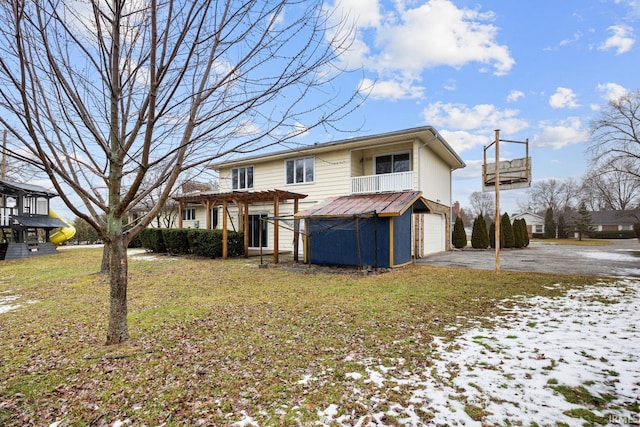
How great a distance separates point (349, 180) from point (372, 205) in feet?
11.0

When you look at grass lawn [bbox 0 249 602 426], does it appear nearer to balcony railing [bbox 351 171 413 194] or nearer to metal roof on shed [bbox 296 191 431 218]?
metal roof on shed [bbox 296 191 431 218]

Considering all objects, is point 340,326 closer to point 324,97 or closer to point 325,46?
point 324,97

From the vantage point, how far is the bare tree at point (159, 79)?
2.83m

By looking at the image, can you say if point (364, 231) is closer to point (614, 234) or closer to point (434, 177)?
point (434, 177)

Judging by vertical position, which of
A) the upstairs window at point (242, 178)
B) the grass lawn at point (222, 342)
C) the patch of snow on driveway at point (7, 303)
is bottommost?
the patch of snow on driveway at point (7, 303)

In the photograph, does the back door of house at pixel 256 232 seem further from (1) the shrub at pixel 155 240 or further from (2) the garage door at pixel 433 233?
(2) the garage door at pixel 433 233

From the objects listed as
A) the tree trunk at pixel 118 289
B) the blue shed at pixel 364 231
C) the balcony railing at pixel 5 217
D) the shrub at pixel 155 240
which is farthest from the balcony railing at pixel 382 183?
the balcony railing at pixel 5 217

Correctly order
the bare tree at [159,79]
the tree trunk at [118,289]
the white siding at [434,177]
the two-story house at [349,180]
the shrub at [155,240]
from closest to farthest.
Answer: the bare tree at [159,79], the tree trunk at [118,289], the two-story house at [349,180], the white siding at [434,177], the shrub at [155,240]

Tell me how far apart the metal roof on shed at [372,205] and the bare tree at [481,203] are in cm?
5678

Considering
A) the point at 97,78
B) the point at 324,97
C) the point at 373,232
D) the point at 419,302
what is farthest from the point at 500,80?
the point at 97,78

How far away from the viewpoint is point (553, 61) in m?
10.3

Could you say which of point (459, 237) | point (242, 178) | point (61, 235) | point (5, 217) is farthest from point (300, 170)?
point (61, 235)

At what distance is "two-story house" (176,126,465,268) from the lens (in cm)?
1185

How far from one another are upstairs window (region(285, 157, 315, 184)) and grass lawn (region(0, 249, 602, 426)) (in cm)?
776
